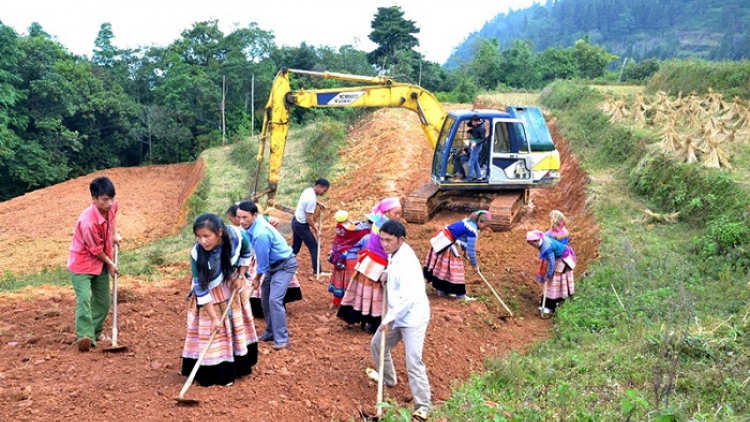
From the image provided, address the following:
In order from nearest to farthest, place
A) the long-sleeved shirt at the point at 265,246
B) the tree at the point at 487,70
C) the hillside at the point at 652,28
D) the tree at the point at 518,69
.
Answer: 1. the long-sleeved shirt at the point at 265,246
2. the tree at the point at 518,69
3. the tree at the point at 487,70
4. the hillside at the point at 652,28

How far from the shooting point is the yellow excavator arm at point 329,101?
12289 millimetres

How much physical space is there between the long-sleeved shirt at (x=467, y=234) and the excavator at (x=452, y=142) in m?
4.44

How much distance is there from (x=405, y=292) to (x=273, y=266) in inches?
78.7

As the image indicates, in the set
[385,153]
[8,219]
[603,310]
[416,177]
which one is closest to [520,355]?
[603,310]

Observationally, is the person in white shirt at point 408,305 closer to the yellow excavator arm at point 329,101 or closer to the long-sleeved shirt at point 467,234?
the long-sleeved shirt at point 467,234

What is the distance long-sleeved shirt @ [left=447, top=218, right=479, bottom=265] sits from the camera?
8.38m

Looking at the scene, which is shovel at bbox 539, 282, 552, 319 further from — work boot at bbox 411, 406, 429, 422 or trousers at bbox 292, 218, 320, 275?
work boot at bbox 411, 406, 429, 422

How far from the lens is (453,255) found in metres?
8.66

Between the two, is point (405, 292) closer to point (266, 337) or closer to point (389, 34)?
point (266, 337)

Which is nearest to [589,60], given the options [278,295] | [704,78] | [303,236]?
[704,78]

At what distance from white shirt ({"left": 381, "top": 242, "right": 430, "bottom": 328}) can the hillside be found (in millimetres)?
59921

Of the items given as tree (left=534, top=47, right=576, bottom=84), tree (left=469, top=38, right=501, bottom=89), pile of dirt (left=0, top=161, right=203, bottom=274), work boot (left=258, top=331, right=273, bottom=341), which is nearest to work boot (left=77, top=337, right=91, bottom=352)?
work boot (left=258, top=331, right=273, bottom=341)

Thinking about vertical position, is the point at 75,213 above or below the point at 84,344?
below

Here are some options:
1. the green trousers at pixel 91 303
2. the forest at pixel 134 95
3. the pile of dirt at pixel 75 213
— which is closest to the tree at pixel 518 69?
the forest at pixel 134 95
